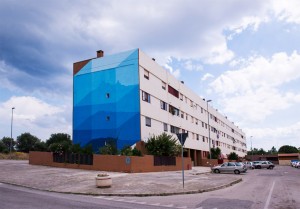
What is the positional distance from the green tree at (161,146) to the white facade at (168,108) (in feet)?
4.04

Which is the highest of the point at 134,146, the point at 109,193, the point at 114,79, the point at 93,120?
the point at 114,79

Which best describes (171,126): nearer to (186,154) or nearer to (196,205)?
(186,154)

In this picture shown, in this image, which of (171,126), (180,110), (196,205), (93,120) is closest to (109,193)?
(196,205)

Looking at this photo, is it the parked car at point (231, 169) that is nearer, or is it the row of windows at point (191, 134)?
the parked car at point (231, 169)

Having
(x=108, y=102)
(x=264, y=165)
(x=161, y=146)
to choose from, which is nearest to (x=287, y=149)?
(x=264, y=165)

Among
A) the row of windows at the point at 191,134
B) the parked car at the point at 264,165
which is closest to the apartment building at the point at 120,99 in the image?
the row of windows at the point at 191,134

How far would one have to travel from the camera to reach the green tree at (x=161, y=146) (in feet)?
117

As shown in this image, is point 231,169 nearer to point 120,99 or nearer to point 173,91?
point 120,99

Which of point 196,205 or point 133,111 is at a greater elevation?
point 133,111

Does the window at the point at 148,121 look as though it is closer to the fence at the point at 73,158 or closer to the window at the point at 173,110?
the window at the point at 173,110

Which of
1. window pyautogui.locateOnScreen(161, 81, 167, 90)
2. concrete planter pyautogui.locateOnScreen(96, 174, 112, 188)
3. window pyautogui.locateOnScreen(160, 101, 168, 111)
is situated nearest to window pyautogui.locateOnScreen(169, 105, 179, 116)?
window pyautogui.locateOnScreen(160, 101, 168, 111)

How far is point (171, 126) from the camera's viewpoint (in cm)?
4622

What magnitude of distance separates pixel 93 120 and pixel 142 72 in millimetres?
8033

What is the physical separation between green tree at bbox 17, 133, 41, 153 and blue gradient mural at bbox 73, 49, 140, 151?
69.9 metres
